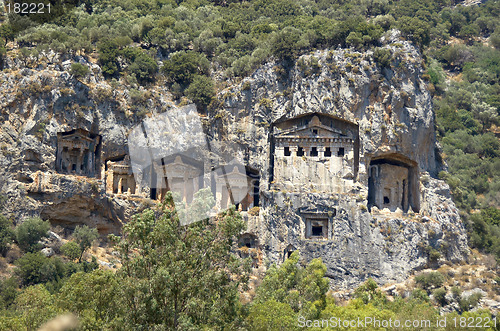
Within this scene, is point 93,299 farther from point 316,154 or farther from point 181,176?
point 316,154

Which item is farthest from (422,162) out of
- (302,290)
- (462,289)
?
(302,290)

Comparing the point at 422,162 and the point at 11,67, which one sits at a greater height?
the point at 11,67

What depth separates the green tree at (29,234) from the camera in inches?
2227

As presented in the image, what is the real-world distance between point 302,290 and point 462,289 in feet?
54.5

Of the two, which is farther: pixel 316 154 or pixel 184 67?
pixel 184 67

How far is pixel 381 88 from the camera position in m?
63.8

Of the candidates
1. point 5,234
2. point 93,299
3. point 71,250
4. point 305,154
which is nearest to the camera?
point 93,299

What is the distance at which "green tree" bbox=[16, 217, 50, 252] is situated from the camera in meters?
56.6

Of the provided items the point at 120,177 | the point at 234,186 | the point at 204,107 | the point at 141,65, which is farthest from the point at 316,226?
the point at 141,65

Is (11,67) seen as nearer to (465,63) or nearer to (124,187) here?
(124,187)

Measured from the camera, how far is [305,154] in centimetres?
6431

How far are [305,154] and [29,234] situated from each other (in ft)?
73.0

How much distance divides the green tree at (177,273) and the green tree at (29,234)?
23850 mm

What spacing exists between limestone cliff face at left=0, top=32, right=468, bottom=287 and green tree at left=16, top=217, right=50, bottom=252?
2.23 metres
